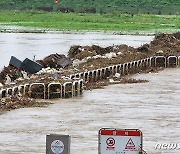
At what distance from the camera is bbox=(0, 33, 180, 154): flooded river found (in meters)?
16.8

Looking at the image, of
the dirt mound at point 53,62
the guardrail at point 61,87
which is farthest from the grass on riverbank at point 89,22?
the guardrail at point 61,87

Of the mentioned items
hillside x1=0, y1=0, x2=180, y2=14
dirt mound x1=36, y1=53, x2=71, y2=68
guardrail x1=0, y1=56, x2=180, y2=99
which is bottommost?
guardrail x1=0, y1=56, x2=180, y2=99

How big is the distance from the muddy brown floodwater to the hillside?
285 feet

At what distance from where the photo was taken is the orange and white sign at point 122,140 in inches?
429

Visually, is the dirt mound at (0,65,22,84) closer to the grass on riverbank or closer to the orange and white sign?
the orange and white sign

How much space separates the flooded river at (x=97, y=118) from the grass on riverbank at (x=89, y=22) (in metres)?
50.9

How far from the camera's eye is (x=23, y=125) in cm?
1920

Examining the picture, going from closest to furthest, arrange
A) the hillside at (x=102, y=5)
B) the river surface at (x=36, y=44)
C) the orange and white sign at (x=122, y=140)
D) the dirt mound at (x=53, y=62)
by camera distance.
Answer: the orange and white sign at (x=122, y=140), the dirt mound at (x=53, y=62), the river surface at (x=36, y=44), the hillside at (x=102, y=5)

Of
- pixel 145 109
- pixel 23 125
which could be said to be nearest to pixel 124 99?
pixel 145 109

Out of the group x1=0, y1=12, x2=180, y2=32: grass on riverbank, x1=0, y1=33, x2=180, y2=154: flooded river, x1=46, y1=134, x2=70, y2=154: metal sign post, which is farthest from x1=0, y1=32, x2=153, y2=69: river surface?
x1=46, y1=134, x2=70, y2=154: metal sign post

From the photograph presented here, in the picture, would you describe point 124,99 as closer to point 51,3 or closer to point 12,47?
point 12,47

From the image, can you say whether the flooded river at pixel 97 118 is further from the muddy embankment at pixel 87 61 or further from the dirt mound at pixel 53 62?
the dirt mound at pixel 53 62

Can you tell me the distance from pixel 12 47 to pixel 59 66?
20.2m

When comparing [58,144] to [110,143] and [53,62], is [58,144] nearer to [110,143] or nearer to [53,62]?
[110,143]
